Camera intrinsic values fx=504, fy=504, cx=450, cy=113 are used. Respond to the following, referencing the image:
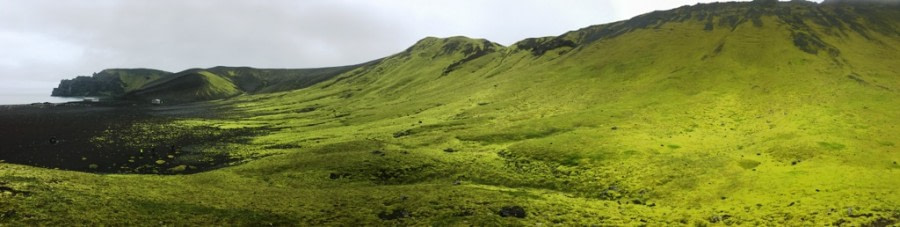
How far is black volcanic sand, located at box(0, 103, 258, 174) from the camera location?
86.2m

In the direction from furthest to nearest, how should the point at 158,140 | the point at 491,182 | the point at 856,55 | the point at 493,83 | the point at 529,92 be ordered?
the point at 493,83, the point at 529,92, the point at 856,55, the point at 158,140, the point at 491,182

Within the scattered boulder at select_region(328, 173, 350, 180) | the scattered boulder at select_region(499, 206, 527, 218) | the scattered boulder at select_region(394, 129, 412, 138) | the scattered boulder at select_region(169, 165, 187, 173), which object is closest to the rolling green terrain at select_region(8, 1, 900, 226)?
the scattered boulder at select_region(328, 173, 350, 180)

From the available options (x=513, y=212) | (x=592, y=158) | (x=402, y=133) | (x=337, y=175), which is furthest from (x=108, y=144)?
(x=592, y=158)

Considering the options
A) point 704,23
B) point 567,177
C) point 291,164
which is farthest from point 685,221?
point 704,23

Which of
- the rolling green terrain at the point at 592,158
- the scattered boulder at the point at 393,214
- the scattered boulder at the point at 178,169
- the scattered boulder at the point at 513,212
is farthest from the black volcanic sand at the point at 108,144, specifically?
the scattered boulder at the point at 513,212

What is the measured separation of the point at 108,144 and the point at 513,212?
98690mm

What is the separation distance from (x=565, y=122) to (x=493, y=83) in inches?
2849

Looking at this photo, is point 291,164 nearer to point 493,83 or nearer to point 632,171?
point 632,171

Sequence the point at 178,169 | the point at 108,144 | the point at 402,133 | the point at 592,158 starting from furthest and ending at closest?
the point at 402,133, the point at 108,144, the point at 178,169, the point at 592,158

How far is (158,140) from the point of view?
381ft

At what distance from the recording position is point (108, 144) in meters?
107

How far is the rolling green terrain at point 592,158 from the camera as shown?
44406 mm

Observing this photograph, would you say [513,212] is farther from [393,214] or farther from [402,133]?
[402,133]

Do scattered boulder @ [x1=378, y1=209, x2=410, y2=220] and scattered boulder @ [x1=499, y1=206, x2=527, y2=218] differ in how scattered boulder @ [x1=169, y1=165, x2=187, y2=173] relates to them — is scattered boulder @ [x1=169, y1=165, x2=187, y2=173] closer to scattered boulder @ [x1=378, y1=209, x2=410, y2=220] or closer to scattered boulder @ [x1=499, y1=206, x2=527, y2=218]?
scattered boulder @ [x1=378, y1=209, x2=410, y2=220]
